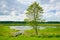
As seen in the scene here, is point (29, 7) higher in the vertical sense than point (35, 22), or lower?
higher

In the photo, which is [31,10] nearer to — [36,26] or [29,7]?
[29,7]

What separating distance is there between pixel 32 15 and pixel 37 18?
1658 mm

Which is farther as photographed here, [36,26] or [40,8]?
[36,26]

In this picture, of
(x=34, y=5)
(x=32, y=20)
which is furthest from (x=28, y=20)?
(x=34, y=5)

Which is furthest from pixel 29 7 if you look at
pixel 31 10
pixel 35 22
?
pixel 35 22

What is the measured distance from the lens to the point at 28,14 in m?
57.6

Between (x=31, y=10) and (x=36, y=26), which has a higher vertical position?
(x=31, y=10)

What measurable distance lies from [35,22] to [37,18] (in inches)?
50.2

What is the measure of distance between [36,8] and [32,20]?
3940 millimetres

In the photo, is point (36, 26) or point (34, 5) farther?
point (36, 26)

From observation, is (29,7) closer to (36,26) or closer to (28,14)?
(28,14)

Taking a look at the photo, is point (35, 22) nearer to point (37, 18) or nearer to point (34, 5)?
point (37, 18)

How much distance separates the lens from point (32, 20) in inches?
2298

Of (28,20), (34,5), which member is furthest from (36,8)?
(28,20)
